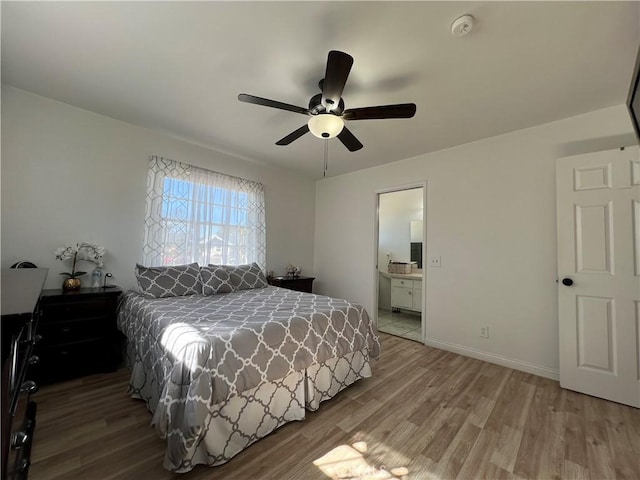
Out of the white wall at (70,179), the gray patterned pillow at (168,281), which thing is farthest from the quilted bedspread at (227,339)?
the white wall at (70,179)

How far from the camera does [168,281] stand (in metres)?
2.68

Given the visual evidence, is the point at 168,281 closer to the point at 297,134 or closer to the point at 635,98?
the point at 297,134

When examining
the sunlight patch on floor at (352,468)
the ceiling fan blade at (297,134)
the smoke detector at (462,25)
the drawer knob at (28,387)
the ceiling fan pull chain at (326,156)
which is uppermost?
the ceiling fan pull chain at (326,156)

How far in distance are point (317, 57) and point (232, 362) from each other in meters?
2.04

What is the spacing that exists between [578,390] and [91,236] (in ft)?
15.6

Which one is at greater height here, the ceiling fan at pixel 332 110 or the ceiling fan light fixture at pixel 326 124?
the ceiling fan at pixel 332 110

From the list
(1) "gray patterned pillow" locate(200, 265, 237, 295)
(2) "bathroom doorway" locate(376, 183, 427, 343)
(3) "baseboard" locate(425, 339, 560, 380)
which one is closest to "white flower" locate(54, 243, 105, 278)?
(1) "gray patterned pillow" locate(200, 265, 237, 295)

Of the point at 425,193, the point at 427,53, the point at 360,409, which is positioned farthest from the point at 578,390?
the point at 427,53

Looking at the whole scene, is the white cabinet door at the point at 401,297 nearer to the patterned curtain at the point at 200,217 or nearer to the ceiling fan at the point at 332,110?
the patterned curtain at the point at 200,217

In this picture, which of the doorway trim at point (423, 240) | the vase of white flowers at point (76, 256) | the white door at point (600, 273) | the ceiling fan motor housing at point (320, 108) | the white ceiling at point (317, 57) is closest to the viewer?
the white ceiling at point (317, 57)

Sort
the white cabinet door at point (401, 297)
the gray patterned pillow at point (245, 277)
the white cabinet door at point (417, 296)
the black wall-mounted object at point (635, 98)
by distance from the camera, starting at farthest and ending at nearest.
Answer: the white cabinet door at point (401, 297) < the white cabinet door at point (417, 296) < the gray patterned pillow at point (245, 277) < the black wall-mounted object at point (635, 98)

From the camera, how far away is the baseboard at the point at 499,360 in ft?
8.36

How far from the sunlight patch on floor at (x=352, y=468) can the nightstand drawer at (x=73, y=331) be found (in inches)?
87.4

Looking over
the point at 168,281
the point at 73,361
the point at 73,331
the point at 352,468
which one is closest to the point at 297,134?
the point at 168,281
